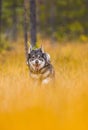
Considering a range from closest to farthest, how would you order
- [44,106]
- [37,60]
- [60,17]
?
[44,106], [37,60], [60,17]

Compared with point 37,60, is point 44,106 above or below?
below

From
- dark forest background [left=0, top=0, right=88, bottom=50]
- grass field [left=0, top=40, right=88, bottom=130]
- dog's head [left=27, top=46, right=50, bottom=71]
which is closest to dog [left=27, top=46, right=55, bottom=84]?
dog's head [left=27, top=46, right=50, bottom=71]

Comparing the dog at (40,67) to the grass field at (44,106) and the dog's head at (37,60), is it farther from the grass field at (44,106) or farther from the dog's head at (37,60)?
the grass field at (44,106)

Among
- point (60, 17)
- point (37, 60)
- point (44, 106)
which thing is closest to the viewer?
point (44, 106)

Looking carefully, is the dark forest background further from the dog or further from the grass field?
the grass field

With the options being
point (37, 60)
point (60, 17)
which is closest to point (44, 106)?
point (37, 60)

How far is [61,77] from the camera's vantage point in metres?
10.1

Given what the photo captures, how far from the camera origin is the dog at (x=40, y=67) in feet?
32.4

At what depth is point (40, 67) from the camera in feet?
32.5

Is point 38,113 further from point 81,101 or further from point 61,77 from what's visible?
point 61,77

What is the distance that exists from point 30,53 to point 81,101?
3.25 m

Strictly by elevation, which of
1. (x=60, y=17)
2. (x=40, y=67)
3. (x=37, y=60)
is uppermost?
(x=60, y=17)

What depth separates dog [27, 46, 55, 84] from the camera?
9875mm

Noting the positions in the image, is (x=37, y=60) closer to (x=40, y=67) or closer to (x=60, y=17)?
(x=40, y=67)
